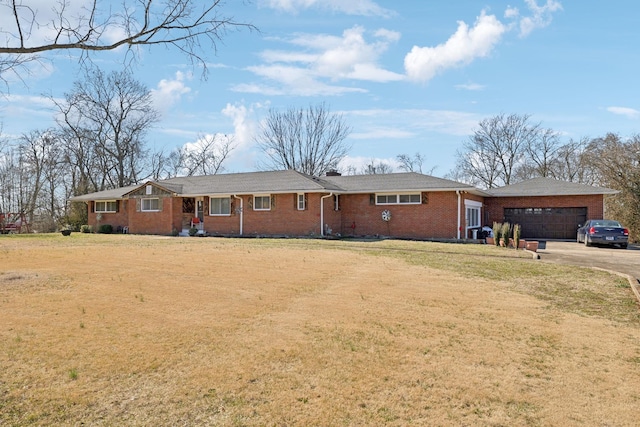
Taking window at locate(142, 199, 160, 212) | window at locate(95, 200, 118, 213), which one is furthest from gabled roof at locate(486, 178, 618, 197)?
window at locate(95, 200, 118, 213)

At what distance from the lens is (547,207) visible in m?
24.6

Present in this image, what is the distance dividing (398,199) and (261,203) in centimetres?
759

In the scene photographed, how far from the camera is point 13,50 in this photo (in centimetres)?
630

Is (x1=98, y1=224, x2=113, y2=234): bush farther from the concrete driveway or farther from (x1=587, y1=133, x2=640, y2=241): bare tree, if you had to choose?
(x1=587, y1=133, x2=640, y2=241): bare tree

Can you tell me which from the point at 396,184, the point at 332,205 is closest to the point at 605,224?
the point at 396,184

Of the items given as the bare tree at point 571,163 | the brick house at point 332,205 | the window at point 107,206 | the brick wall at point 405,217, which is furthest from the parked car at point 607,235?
the window at point 107,206

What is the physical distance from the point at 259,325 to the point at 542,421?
12.0 feet

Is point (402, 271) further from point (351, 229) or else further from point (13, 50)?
point (351, 229)

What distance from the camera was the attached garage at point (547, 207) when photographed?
77.6 ft

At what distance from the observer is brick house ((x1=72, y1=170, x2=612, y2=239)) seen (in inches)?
891

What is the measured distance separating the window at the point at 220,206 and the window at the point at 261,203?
1.80m

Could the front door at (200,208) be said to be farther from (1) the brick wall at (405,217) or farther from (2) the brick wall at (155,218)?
(1) the brick wall at (405,217)

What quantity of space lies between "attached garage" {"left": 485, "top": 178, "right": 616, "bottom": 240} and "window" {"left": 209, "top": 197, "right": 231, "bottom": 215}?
15071 mm

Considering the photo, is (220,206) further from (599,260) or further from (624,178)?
(624,178)
